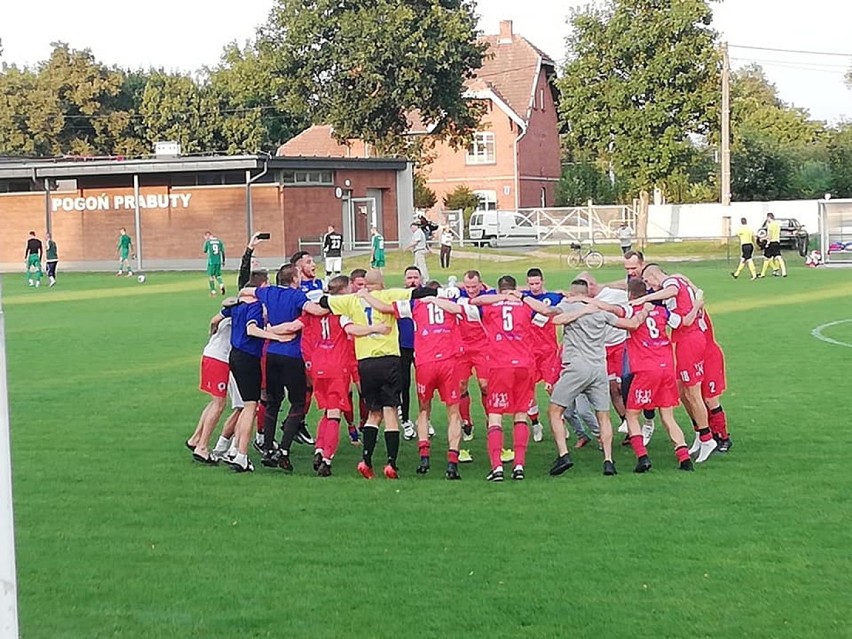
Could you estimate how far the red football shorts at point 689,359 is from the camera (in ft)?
36.4

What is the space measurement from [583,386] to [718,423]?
6.10 ft

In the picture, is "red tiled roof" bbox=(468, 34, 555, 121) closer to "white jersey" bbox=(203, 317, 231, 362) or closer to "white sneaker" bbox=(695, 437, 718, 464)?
"white jersey" bbox=(203, 317, 231, 362)

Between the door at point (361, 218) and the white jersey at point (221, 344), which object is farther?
the door at point (361, 218)

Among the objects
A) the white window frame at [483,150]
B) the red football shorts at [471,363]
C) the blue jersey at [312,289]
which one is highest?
the white window frame at [483,150]

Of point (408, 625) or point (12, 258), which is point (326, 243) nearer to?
point (12, 258)

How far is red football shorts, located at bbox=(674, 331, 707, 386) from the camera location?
1109 centimetres

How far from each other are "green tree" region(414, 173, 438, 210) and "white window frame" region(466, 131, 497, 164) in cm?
336

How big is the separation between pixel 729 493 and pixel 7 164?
48.5m

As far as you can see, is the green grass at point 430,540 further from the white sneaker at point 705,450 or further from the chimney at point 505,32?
the chimney at point 505,32

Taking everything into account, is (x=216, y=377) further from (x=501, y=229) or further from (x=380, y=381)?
(x=501, y=229)

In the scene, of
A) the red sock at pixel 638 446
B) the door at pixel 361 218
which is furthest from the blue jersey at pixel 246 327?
the door at pixel 361 218

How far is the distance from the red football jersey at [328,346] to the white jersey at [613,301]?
2292mm

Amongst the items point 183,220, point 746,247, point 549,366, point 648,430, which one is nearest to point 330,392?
point 549,366

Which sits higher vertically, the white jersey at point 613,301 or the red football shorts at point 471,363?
the white jersey at point 613,301
